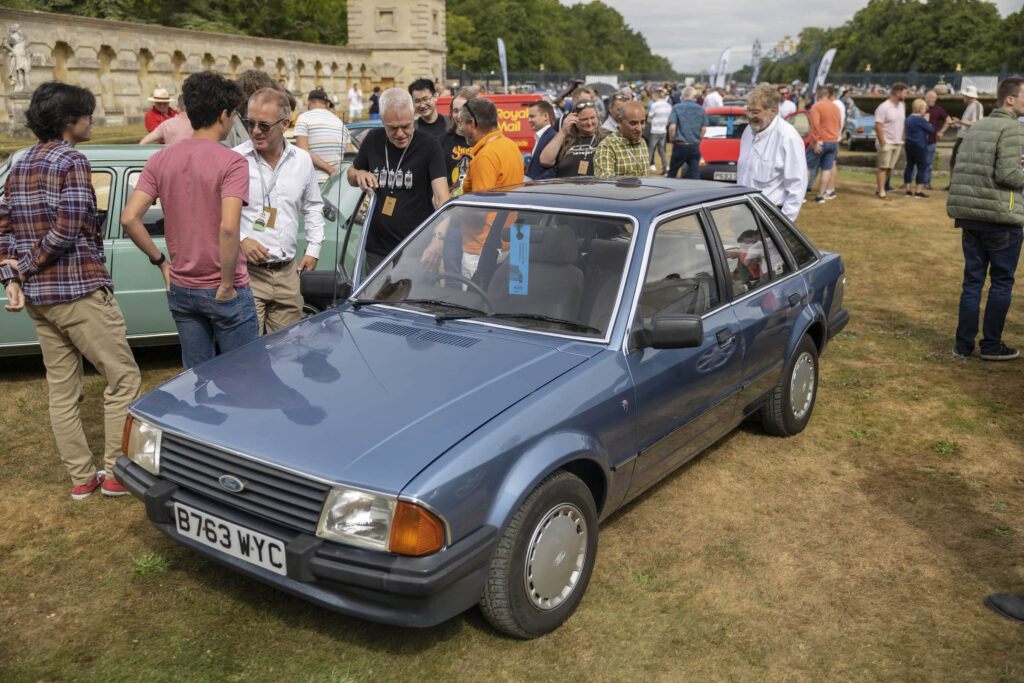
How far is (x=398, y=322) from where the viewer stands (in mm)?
4039

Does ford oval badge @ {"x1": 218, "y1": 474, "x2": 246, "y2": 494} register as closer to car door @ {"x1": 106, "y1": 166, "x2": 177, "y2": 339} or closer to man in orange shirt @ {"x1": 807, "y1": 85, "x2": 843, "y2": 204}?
car door @ {"x1": 106, "y1": 166, "x2": 177, "y2": 339}

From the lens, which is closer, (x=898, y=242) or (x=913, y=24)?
(x=898, y=242)

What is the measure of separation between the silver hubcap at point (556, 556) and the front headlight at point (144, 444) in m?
1.50

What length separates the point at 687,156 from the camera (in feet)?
47.9

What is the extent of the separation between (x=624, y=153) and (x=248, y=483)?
4.93 metres

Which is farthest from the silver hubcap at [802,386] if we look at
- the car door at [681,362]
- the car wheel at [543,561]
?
the car wheel at [543,561]

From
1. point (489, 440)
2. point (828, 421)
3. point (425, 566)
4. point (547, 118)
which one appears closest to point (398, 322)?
point (489, 440)

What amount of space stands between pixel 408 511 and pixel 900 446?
381cm

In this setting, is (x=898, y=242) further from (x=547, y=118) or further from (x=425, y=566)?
(x=425, y=566)

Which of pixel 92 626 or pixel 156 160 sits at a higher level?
pixel 156 160

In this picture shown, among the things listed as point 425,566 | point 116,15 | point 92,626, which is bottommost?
point 92,626

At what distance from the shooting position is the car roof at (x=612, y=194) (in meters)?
4.19

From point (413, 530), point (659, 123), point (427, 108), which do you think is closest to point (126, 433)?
point (413, 530)

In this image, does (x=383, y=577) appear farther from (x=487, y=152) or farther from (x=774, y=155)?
(x=774, y=155)
